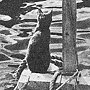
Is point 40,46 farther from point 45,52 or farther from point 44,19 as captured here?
point 44,19

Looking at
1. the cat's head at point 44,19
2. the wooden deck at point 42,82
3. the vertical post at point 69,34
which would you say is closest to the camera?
the vertical post at point 69,34

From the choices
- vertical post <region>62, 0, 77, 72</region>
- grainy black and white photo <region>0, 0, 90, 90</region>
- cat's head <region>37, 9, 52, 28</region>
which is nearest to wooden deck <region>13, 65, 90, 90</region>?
grainy black and white photo <region>0, 0, 90, 90</region>

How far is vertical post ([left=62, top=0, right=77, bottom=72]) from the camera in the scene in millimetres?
6262

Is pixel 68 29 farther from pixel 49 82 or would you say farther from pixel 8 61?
pixel 8 61

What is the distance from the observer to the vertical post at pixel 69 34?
20.5 feet

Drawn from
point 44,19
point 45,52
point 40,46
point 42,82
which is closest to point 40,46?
point 40,46

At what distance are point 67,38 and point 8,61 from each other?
360 centimetres

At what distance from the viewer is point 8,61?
9.68 metres

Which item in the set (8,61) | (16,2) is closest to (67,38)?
(8,61)

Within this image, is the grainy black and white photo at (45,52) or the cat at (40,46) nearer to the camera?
the grainy black and white photo at (45,52)

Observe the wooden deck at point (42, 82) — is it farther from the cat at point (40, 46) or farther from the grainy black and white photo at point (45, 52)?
the cat at point (40, 46)

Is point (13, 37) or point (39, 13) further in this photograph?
point (13, 37)

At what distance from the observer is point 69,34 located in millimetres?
6332

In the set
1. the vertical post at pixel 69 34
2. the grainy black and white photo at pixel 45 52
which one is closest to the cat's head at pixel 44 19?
the grainy black and white photo at pixel 45 52
